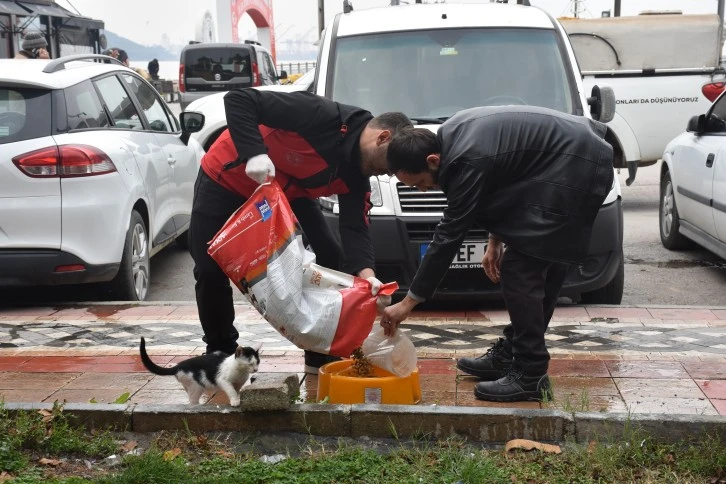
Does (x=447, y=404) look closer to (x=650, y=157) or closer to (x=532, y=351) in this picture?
(x=532, y=351)

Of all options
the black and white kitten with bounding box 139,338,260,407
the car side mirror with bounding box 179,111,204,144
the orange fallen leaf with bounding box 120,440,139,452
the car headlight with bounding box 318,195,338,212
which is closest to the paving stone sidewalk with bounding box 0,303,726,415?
the black and white kitten with bounding box 139,338,260,407

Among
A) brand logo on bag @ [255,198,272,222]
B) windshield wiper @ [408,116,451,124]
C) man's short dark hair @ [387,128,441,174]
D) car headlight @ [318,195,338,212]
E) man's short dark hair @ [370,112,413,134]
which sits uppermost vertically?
man's short dark hair @ [370,112,413,134]

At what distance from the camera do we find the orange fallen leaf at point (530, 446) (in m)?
4.34

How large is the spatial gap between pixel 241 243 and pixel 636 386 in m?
2.17

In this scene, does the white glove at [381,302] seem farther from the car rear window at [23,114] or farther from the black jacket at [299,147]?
the car rear window at [23,114]

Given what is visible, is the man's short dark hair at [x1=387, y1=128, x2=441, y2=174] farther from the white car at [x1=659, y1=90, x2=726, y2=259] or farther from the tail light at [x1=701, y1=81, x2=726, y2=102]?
the tail light at [x1=701, y1=81, x2=726, y2=102]

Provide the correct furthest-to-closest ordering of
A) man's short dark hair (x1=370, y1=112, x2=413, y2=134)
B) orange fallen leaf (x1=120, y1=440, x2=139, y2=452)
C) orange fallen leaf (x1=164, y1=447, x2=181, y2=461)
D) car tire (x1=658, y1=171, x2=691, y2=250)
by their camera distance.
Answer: car tire (x1=658, y1=171, x2=691, y2=250), man's short dark hair (x1=370, y1=112, x2=413, y2=134), orange fallen leaf (x1=120, y1=440, x2=139, y2=452), orange fallen leaf (x1=164, y1=447, x2=181, y2=461)

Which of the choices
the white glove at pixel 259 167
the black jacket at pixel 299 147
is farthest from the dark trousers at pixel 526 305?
the white glove at pixel 259 167

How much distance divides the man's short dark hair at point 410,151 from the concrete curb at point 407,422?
A: 1105mm

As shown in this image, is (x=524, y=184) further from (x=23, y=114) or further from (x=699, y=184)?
(x=699, y=184)

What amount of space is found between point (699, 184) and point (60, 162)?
5.37 metres

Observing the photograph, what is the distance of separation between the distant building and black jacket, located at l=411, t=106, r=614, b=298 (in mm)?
17211

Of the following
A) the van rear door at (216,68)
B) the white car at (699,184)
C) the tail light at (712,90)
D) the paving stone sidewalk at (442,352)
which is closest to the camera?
the paving stone sidewalk at (442,352)

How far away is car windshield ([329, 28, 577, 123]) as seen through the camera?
7645 millimetres
